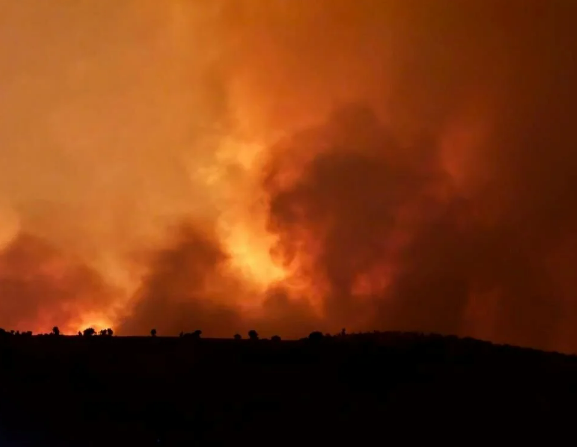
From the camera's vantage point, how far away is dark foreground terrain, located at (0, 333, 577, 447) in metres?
19.8

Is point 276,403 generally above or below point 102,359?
below

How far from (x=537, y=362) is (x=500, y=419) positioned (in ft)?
16.3

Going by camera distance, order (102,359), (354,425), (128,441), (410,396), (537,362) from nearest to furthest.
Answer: (128,441)
(354,425)
(410,396)
(102,359)
(537,362)

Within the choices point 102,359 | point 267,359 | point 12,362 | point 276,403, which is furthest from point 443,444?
point 12,362

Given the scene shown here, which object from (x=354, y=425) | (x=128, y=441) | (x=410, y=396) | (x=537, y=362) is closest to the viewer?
(x=128, y=441)

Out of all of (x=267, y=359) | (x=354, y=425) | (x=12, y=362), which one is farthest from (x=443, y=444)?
(x=12, y=362)

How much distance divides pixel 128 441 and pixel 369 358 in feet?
28.3

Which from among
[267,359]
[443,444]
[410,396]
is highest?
[267,359]

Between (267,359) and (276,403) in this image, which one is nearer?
(276,403)

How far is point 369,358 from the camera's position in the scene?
2414cm

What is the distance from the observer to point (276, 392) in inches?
871

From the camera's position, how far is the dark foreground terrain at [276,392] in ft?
65.0

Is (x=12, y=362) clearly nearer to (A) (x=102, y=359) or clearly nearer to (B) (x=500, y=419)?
(A) (x=102, y=359)

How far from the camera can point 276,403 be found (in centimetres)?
2142
